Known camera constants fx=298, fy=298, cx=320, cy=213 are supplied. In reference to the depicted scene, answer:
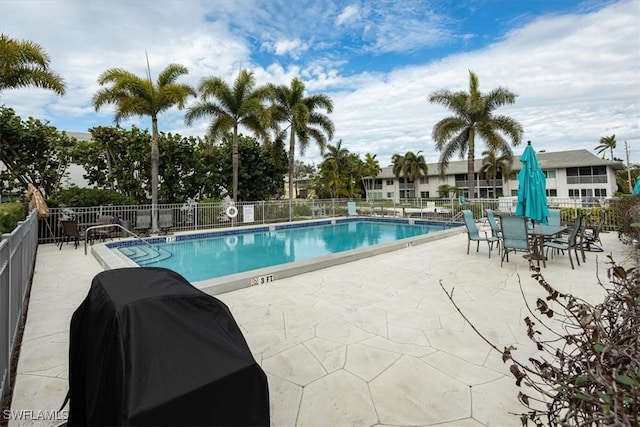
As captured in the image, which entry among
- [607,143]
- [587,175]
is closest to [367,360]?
[587,175]

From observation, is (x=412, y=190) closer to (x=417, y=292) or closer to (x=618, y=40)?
(x=618, y=40)

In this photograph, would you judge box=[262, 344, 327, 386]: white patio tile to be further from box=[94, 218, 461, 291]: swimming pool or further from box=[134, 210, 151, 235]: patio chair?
box=[134, 210, 151, 235]: patio chair

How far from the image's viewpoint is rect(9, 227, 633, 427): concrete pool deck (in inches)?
89.7

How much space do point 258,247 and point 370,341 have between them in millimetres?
8721

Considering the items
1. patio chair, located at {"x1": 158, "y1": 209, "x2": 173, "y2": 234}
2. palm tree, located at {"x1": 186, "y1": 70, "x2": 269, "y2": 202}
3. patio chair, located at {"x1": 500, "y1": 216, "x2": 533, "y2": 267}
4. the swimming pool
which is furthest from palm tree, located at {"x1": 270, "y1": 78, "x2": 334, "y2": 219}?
patio chair, located at {"x1": 500, "y1": 216, "x2": 533, "y2": 267}

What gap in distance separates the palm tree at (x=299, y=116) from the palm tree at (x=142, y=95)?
22.1ft

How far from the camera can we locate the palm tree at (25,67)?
930 centimetres

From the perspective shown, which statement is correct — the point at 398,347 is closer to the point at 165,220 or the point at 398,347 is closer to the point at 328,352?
the point at 328,352

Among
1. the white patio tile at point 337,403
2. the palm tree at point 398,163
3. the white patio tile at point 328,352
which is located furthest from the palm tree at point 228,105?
the palm tree at point 398,163

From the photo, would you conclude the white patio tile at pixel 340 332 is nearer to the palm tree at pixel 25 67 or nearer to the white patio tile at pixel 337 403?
the white patio tile at pixel 337 403

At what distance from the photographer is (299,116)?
62.4ft

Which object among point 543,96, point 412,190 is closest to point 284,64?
point 543,96

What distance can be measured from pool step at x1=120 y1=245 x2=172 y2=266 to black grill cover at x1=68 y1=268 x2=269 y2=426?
7.94 m

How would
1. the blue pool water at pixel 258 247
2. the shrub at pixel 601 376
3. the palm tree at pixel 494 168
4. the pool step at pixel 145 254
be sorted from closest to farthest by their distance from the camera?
the shrub at pixel 601 376, the blue pool water at pixel 258 247, the pool step at pixel 145 254, the palm tree at pixel 494 168
